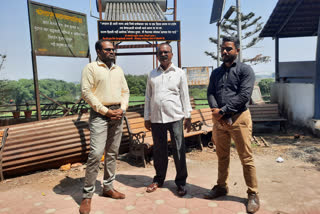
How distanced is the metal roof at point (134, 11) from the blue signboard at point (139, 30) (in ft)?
0.91

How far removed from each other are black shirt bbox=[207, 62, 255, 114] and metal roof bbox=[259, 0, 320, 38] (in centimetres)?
742

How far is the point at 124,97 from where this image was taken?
3252mm

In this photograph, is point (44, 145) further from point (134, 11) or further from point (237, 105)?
point (134, 11)

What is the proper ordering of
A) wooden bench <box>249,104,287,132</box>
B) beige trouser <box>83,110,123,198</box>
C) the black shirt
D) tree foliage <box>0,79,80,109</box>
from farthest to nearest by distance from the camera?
tree foliage <box>0,79,80,109</box> → wooden bench <box>249,104,287,132</box> → beige trouser <box>83,110,123,198</box> → the black shirt

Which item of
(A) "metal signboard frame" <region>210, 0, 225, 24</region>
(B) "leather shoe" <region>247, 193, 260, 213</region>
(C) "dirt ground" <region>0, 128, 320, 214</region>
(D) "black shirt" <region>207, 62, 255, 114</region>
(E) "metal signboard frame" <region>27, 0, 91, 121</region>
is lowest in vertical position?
(C) "dirt ground" <region>0, 128, 320, 214</region>

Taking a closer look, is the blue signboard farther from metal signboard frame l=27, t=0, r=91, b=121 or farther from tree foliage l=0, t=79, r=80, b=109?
tree foliage l=0, t=79, r=80, b=109

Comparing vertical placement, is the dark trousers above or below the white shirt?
below

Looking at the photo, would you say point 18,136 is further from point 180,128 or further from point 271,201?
point 271,201

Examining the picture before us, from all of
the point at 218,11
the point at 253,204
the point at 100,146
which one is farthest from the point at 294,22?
the point at 100,146

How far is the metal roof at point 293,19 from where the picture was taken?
8758 mm

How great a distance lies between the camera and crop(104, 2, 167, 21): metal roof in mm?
6512

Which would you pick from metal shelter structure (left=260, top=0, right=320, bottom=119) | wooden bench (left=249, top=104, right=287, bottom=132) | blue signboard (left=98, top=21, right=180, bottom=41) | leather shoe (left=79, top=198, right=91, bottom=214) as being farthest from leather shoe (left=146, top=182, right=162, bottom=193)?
metal shelter structure (left=260, top=0, right=320, bottom=119)

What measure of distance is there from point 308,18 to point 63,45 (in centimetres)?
939

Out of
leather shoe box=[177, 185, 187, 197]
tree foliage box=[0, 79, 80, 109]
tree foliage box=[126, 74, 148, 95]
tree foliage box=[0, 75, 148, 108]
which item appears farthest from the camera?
tree foliage box=[126, 74, 148, 95]
